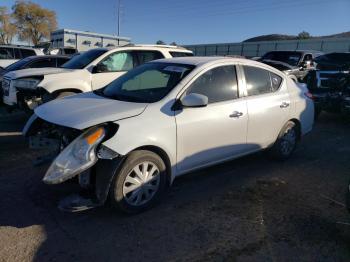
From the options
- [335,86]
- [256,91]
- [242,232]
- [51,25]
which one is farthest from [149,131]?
[51,25]

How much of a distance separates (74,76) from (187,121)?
4.53 meters

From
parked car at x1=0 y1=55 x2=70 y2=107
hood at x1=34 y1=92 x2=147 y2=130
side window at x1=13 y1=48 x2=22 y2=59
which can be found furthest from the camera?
side window at x1=13 y1=48 x2=22 y2=59

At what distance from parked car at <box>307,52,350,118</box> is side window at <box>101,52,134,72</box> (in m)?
4.68

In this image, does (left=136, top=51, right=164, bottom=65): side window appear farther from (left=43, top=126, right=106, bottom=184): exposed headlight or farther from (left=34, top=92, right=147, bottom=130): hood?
(left=43, top=126, right=106, bottom=184): exposed headlight

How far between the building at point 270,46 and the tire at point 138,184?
102 feet

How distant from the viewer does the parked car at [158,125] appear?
141 inches

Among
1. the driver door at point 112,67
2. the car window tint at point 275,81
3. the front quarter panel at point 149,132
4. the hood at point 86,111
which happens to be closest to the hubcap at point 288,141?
the car window tint at point 275,81

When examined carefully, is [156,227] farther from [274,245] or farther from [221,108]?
[221,108]

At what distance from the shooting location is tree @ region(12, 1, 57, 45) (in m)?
71.9

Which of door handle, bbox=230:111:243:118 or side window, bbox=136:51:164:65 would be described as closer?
door handle, bbox=230:111:243:118

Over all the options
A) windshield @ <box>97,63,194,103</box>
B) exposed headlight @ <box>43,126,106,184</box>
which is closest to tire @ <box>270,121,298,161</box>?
windshield @ <box>97,63,194,103</box>

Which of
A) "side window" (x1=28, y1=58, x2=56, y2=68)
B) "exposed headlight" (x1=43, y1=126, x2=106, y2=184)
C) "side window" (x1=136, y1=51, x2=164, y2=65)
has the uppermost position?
"side window" (x1=136, y1=51, x2=164, y2=65)

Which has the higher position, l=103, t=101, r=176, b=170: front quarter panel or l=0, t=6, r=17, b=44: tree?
l=0, t=6, r=17, b=44: tree

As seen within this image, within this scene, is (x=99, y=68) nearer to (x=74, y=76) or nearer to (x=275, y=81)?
(x=74, y=76)
